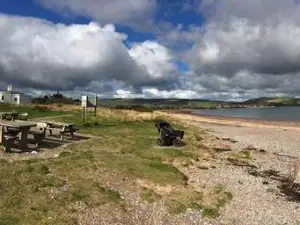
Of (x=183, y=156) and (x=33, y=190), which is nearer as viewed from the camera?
(x=33, y=190)

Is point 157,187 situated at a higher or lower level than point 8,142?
lower

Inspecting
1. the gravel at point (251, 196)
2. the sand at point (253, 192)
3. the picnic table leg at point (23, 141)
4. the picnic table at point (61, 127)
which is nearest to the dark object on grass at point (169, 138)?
the sand at point (253, 192)

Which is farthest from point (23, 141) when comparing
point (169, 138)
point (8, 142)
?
point (169, 138)

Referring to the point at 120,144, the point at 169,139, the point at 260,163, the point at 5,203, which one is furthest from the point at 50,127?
the point at 5,203

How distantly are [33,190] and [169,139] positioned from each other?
13.9m

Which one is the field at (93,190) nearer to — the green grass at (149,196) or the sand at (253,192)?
the green grass at (149,196)

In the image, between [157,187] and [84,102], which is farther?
[84,102]

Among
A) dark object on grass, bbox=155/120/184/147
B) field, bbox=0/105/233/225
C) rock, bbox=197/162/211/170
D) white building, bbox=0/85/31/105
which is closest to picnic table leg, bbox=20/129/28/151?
field, bbox=0/105/233/225

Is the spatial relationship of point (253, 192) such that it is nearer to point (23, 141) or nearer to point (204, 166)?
point (204, 166)

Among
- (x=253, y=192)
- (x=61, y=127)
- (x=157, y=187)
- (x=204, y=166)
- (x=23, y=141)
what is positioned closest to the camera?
(x=157, y=187)

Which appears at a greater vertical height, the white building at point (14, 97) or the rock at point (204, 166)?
the white building at point (14, 97)

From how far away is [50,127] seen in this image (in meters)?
24.0

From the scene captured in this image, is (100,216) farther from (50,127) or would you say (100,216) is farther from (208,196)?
(50,127)

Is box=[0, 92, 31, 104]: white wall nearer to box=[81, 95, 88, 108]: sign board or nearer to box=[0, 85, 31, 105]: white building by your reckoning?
box=[0, 85, 31, 105]: white building
